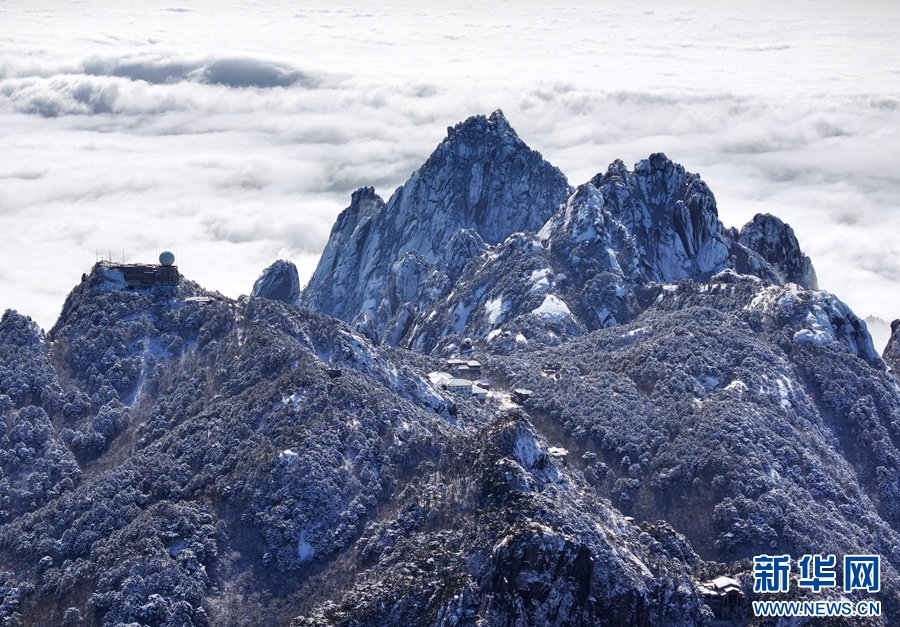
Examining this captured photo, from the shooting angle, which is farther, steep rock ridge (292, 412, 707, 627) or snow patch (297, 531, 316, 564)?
snow patch (297, 531, 316, 564)

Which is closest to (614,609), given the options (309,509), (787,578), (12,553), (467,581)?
(467,581)

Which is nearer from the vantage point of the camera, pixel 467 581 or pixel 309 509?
pixel 467 581

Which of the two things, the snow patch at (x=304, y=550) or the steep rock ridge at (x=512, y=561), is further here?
the snow patch at (x=304, y=550)

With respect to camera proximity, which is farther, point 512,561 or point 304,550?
point 304,550

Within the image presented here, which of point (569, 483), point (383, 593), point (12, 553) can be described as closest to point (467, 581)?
point (383, 593)

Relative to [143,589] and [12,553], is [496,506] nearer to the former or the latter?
[143,589]

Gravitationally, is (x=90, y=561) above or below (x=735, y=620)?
above

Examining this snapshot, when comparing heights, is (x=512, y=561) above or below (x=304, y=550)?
above

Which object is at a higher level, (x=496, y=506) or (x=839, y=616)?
(x=496, y=506)

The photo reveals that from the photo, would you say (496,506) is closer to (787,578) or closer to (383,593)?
(383,593)
